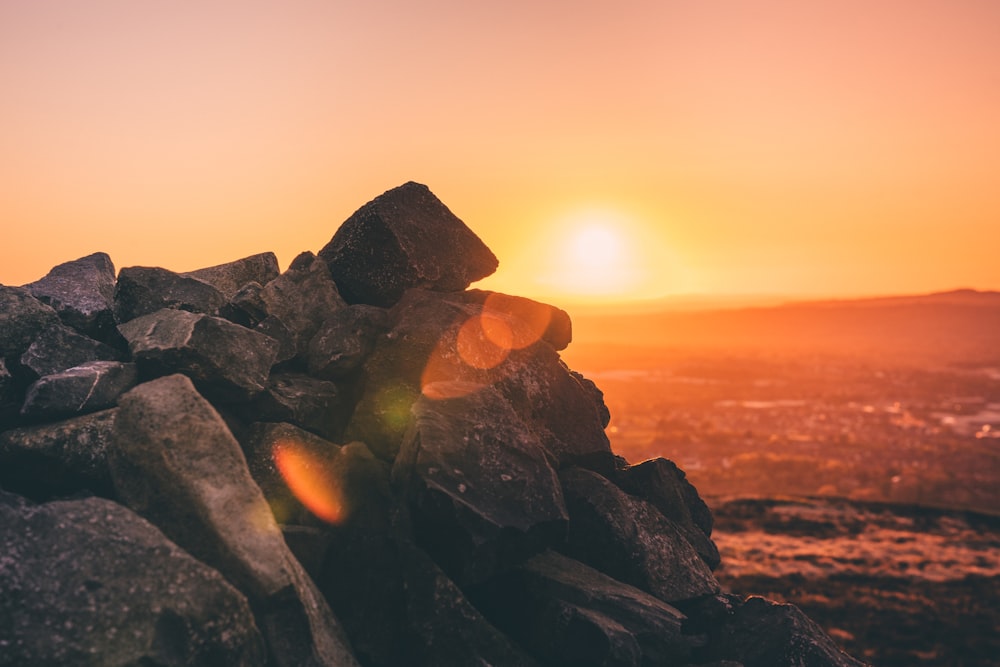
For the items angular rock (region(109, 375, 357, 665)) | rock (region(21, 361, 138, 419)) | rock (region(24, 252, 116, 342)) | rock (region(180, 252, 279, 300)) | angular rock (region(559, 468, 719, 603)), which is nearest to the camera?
angular rock (region(109, 375, 357, 665))

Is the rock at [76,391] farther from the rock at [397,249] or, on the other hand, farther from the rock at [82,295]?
the rock at [397,249]

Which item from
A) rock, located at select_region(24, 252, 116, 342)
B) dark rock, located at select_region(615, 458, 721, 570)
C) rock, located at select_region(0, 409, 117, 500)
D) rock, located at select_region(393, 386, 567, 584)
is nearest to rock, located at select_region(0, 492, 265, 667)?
rock, located at select_region(0, 409, 117, 500)

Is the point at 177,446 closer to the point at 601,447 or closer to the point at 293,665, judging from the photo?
the point at 293,665

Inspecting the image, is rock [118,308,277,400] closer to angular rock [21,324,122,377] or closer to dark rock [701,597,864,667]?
angular rock [21,324,122,377]

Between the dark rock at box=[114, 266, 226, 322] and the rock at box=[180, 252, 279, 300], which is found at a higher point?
the rock at box=[180, 252, 279, 300]

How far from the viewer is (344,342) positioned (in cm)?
1069

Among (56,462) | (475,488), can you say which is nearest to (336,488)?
(475,488)

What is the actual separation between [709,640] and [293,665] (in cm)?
604

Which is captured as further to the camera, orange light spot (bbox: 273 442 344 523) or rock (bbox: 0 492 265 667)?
orange light spot (bbox: 273 442 344 523)

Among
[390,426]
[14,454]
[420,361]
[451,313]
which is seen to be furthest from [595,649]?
[14,454]

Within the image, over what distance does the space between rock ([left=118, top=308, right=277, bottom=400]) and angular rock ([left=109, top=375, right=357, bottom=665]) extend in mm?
1166

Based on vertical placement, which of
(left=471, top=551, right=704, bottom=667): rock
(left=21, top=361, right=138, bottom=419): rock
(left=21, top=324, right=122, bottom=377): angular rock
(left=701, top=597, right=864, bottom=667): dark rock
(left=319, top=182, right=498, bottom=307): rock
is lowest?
(left=701, top=597, right=864, bottom=667): dark rock

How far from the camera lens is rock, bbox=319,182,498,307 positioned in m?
11.6

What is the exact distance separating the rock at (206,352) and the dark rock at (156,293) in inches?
43.5
